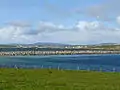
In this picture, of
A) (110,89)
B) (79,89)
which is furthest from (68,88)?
(110,89)

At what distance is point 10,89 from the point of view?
2122 inches

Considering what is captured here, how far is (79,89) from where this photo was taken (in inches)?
2178

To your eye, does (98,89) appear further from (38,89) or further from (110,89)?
(38,89)

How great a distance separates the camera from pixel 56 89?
181 ft

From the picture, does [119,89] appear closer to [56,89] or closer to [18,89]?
[56,89]

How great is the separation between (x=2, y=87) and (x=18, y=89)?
293cm

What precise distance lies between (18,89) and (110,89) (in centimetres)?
1281

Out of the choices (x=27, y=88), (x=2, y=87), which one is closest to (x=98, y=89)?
(x=27, y=88)

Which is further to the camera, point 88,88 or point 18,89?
point 88,88

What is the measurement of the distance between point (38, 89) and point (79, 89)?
588cm

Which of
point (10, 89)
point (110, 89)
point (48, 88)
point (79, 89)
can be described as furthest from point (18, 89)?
point (110, 89)

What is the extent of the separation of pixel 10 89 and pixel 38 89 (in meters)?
3.83

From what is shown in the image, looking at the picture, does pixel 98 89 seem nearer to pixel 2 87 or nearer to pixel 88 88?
pixel 88 88

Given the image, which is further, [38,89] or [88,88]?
[88,88]
